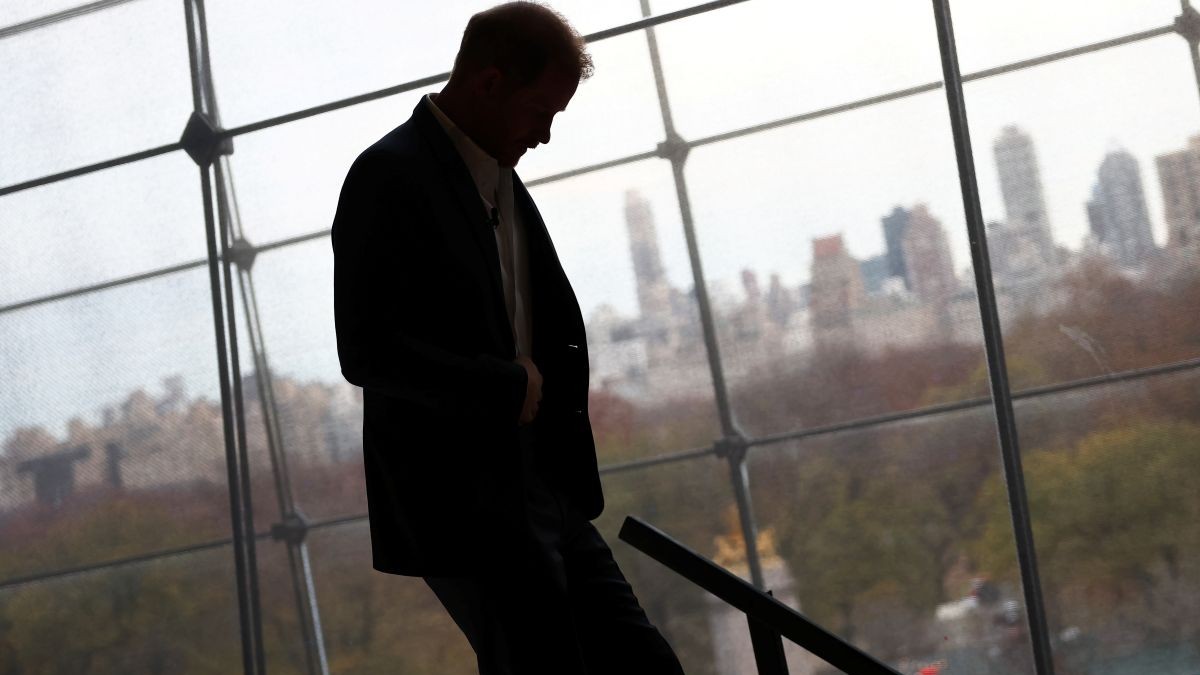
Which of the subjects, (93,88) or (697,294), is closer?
(697,294)

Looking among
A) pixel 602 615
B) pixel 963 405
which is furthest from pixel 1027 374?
pixel 602 615

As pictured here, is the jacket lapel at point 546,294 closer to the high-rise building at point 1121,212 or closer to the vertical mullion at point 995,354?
the vertical mullion at point 995,354

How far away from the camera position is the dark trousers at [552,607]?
3.16 feet

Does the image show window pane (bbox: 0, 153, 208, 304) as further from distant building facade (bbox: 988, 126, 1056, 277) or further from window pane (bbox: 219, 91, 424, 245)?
distant building facade (bbox: 988, 126, 1056, 277)

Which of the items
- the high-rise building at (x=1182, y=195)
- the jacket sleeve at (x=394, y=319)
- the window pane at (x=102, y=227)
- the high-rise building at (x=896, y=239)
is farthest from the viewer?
the window pane at (x=102, y=227)

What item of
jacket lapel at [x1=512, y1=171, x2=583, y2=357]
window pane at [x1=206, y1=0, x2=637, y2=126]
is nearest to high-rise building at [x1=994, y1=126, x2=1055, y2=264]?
window pane at [x1=206, y1=0, x2=637, y2=126]

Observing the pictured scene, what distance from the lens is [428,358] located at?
0.94 metres

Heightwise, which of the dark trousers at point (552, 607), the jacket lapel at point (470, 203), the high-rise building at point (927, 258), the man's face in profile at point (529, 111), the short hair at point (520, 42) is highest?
the short hair at point (520, 42)

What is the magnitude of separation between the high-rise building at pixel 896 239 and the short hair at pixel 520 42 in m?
1.02

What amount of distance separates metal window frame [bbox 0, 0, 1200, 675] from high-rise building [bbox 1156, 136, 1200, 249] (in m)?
0.14

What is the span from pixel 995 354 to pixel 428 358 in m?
1.19

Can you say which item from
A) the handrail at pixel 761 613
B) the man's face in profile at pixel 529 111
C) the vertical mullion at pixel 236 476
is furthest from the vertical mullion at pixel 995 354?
the vertical mullion at pixel 236 476

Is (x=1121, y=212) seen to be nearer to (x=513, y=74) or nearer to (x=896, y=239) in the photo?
(x=896, y=239)

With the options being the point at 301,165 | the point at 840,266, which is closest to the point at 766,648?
the point at 840,266
